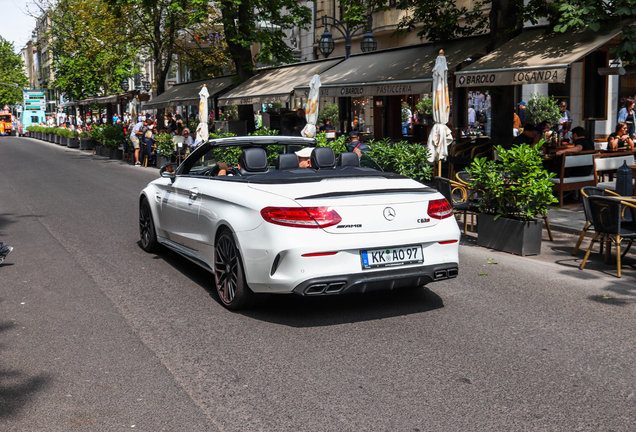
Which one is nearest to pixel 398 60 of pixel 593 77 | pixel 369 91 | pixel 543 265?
pixel 369 91

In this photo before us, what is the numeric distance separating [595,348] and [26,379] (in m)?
3.83

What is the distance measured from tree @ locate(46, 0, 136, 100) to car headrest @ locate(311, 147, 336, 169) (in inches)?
1245

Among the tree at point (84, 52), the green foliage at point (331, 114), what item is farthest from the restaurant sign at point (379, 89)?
the green foliage at point (331, 114)

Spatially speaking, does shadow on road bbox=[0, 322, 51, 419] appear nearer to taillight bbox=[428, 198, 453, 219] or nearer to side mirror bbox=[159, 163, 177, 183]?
taillight bbox=[428, 198, 453, 219]

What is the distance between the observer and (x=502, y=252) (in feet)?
29.7

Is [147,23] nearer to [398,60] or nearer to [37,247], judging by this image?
[398,60]

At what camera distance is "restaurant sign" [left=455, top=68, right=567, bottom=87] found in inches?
504

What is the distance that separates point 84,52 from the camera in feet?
140

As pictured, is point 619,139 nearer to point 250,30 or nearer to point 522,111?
point 522,111

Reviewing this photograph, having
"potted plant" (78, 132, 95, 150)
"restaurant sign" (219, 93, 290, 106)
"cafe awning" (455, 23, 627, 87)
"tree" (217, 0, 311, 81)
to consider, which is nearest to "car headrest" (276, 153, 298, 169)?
"cafe awning" (455, 23, 627, 87)

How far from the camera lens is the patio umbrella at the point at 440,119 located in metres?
12.7

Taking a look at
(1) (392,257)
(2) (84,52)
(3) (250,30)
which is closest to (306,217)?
(1) (392,257)

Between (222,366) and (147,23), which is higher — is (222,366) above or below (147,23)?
below

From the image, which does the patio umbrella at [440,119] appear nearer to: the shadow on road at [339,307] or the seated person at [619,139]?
the seated person at [619,139]
